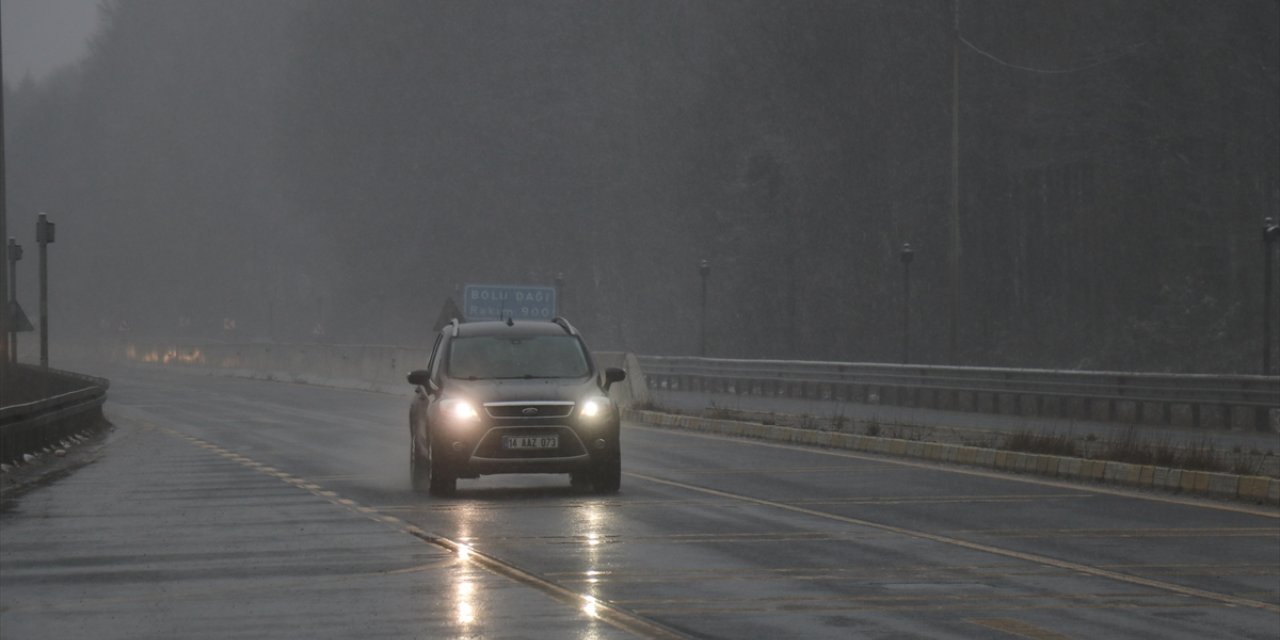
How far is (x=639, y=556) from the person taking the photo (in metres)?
13.5

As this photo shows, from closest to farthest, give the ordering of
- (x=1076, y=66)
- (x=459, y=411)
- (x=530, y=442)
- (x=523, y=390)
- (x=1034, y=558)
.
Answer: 1. (x=1034, y=558)
2. (x=530, y=442)
3. (x=459, y=411)
4. (x=523, y=390)
5. (x=1076, y=66)

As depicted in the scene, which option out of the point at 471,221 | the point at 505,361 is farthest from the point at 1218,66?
the point at 471,221

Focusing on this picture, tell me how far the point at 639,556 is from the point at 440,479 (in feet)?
20.2

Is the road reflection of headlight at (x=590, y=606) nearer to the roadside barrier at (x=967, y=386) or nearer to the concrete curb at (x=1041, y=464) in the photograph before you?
the concrete curb at (x=1041, y=464)

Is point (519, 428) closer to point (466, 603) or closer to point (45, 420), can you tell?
point (466, 603)

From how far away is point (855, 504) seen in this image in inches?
707

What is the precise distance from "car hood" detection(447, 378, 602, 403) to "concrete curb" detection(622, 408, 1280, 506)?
18.1 feet

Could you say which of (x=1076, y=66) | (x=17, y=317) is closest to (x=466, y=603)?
(x=17, y=317)

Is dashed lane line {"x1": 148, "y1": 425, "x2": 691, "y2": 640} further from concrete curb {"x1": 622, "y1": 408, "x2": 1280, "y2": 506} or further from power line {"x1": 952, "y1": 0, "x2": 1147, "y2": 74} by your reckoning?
power line {"x1": 952, "y1": 0, "x2": 1147, "y2": 74}

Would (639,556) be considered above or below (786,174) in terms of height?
below

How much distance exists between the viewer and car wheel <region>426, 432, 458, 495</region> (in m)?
19.3

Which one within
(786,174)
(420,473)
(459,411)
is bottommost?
(420,473)

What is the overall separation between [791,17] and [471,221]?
2889 centimetres

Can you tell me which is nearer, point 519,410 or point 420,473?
point 519,410
